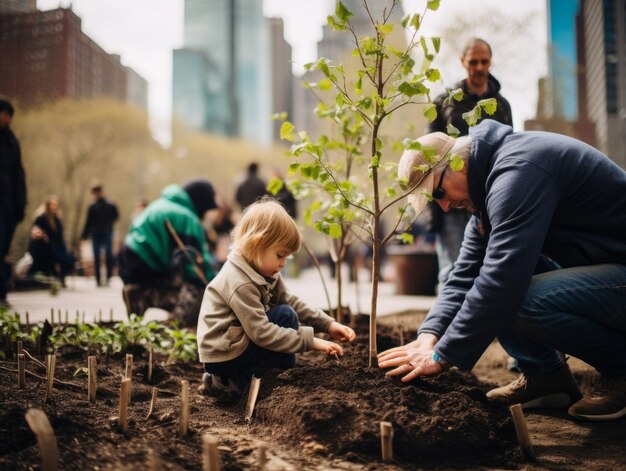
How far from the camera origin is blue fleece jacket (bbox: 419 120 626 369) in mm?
2002

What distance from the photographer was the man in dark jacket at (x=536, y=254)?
6.62 feet

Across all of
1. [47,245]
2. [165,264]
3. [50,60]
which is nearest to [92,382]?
[165,264]

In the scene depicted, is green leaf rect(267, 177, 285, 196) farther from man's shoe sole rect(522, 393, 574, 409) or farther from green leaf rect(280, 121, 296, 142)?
man's shoe sole rect(522, 393, 574, 409)

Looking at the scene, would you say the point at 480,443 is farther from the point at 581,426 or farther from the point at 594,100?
the point at 594,100

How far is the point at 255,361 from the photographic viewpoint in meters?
2.58

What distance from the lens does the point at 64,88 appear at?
52.2 feet

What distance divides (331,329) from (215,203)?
289 cm

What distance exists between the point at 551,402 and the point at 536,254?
3.60ft

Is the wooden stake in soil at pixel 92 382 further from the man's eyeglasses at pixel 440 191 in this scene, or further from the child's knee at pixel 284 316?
the man's eyeglasses at pixel 440 191

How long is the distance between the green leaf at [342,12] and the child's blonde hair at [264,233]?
93cm

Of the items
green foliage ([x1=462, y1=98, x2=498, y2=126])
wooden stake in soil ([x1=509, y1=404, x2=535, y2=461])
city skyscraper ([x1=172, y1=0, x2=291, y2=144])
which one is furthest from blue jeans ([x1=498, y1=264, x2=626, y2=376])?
city skyscraper ([x1=172, y1=0, x2=291, y2=144])

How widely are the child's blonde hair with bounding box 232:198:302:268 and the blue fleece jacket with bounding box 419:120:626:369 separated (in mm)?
784

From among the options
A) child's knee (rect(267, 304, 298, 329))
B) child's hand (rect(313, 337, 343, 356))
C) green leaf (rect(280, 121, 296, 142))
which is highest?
green leaf (rect(280, 121, 296, 142))

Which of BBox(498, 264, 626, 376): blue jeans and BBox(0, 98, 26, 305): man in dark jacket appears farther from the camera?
BBox(0, 98, 26, 305): man in dark jacket
